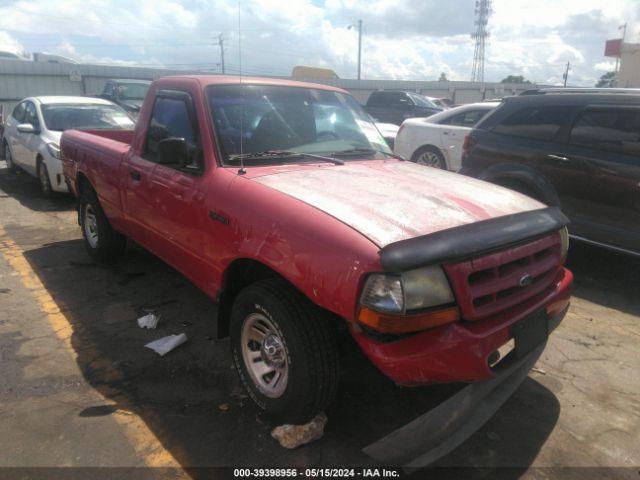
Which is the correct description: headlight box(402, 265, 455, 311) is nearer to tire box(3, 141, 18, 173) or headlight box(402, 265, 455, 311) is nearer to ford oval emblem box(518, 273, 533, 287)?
ford oval emblem box(518, 273, 533, 287)

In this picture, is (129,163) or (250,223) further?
(129,163)

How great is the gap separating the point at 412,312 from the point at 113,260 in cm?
404

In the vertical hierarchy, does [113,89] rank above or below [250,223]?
above

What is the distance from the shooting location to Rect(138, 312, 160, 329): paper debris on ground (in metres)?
3.90

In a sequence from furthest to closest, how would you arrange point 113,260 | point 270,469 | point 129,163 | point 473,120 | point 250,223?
1. point 473,120
2. point 113,260
3. point 129,163
4. point 250,223
5. point 270,469

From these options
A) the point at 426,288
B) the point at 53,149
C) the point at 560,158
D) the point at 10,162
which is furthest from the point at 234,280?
the point at 10,162

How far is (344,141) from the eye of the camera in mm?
3809

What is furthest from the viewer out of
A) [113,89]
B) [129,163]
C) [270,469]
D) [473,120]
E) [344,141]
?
[113,89]

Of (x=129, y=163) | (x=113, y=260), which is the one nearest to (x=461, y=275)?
(x=129, y=163)

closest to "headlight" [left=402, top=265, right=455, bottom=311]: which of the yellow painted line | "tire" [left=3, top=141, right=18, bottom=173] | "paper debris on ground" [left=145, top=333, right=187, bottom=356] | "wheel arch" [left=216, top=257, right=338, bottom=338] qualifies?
"wheel arch" [left=216, top=257, right=338, bottom=338]

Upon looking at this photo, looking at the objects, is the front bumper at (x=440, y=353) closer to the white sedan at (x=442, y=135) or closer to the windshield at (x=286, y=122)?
the windshield at (x=286, y=122)

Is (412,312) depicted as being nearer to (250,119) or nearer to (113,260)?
(250,119)

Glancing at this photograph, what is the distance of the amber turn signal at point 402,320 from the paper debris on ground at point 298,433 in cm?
86

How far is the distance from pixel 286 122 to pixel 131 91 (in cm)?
1370
